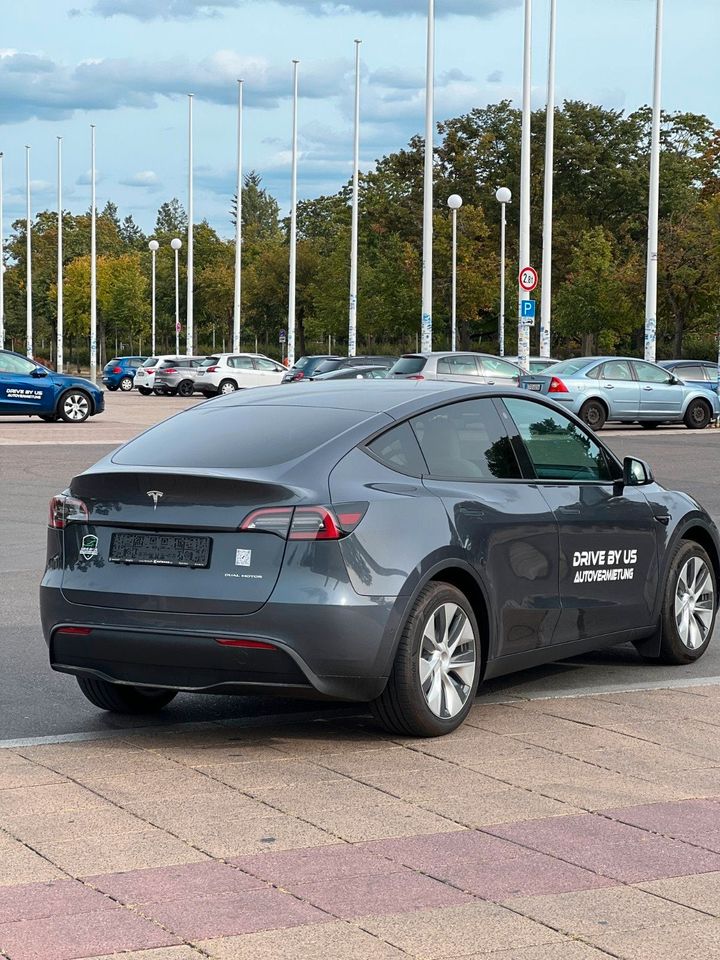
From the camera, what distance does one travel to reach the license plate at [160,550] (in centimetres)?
654

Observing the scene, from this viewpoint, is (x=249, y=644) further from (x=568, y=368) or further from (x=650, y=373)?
(x=650, y=373)

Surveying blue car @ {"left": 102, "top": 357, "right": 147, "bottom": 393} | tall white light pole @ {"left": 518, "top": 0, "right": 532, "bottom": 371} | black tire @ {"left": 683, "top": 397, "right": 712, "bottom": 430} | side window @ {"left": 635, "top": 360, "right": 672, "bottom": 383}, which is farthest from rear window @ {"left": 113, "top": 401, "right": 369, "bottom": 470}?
blue car @ {"left": 102, "top": 357, "right": 147, "bottom": 393}

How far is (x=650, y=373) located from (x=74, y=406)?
489 inches

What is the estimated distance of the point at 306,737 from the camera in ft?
22.9

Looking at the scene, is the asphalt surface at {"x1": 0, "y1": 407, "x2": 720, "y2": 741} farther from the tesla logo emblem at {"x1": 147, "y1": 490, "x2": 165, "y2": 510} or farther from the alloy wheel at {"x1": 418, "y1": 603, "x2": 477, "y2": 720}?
the tesla logo emblem at {"x1": 147, "y1": 490, "x2": 165, "y2": 510}

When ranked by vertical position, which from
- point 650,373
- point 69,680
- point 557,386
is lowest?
point 69,680

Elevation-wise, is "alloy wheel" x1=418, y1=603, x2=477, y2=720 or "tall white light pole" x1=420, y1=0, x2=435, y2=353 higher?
"tall white light pole" x1=420, y1=0, x2=435, y2=353

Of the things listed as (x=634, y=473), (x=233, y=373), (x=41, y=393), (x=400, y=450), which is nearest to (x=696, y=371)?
(x=41, y=393)

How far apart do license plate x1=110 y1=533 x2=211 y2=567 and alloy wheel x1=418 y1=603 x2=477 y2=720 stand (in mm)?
992

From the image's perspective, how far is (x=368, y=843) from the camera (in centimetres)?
534

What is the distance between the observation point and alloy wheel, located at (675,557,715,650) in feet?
28.3

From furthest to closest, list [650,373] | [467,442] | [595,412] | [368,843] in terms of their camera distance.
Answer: [650,373] < [595,412] < [467,442] < [368,843]

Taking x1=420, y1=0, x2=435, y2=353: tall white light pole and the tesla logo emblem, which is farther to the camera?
x1=420, y1=0, x2=435, y2=353: tall white light pole

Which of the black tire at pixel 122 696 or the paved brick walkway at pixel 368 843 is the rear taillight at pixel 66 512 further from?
the paved brick walkway at pixel 368 843
